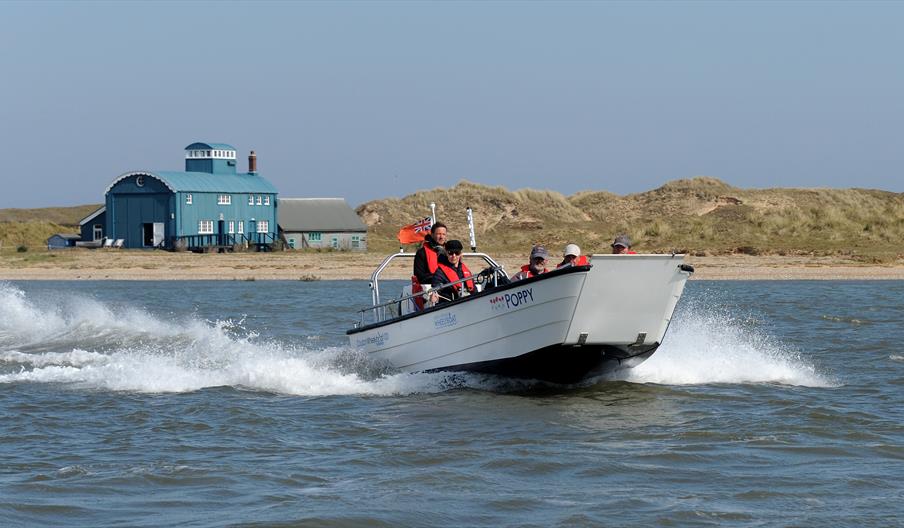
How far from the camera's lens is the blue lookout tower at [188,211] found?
62.8m

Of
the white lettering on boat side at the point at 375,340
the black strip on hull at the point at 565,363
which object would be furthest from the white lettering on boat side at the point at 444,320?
the white lettering on boat side at the point at 375,340

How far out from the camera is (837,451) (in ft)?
40.2

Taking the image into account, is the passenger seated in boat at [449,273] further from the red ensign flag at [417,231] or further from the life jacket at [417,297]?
the red ensign flag at [417,231]

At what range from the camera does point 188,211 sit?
63.3 m

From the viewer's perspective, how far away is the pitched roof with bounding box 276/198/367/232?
66.9 m

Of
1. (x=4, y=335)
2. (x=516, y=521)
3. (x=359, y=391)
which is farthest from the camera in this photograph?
(x=4, y=335)

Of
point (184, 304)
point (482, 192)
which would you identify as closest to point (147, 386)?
point (184, 304)

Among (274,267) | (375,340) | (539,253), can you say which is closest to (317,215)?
(274,267)

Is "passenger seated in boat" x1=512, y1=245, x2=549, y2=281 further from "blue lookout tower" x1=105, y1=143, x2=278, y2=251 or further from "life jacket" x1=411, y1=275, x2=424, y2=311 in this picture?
"blue lookout tower" x1=105, y1=143, x2=278, y2=251

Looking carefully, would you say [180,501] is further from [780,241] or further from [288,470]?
[780,241]

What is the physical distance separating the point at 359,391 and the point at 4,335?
477 inches

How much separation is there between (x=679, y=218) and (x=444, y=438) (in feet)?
166

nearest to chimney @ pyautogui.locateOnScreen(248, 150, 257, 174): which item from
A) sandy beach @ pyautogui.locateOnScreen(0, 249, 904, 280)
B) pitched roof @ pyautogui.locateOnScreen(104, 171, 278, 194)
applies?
pitched roof @ pyautogui.locateOnScreen(104, 171, 278, 194)

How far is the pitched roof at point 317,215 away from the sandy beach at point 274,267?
316 inches
